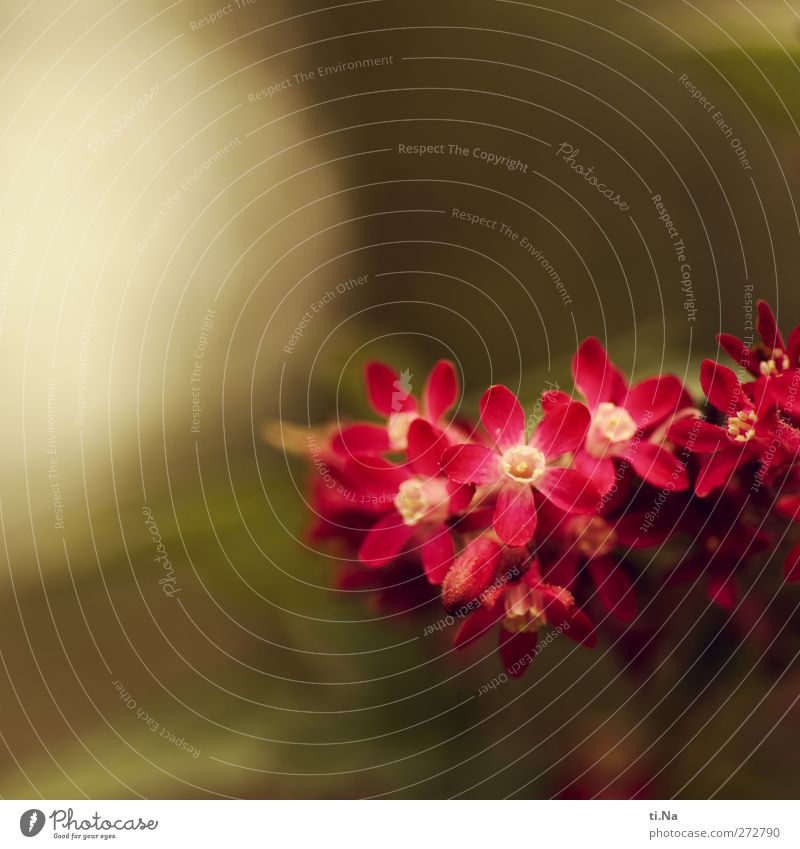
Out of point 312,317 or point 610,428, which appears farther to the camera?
point 312,317

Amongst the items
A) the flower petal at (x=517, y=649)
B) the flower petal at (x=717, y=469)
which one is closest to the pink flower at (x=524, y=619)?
the flower petal at (x=517, y=649)

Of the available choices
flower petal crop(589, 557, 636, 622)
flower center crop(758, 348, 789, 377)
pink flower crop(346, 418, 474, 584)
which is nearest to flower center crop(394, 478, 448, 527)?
pink flower crop(346, 418, 474, 584)

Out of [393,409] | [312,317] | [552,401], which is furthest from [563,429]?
[312,317]

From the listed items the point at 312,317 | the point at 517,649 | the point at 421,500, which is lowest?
the point at 517,649

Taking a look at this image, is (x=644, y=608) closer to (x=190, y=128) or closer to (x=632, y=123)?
(x=632, y=123)

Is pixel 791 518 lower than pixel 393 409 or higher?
lower

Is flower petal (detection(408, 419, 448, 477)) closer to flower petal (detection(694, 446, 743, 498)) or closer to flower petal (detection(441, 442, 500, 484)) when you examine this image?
flower petal (detection(441, 442, 500, 484))

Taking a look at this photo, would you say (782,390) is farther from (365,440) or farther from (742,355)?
(365,440)
